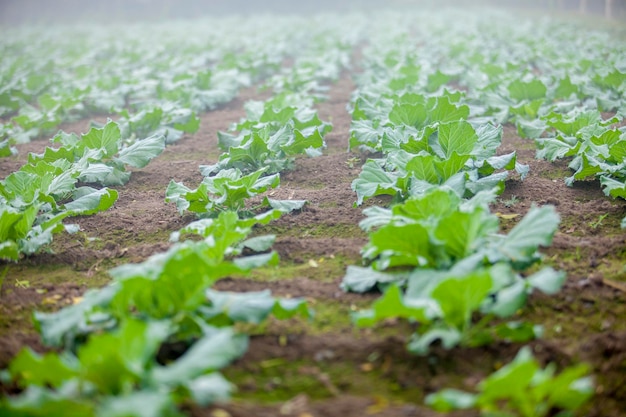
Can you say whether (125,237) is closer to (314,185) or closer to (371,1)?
(314,185)

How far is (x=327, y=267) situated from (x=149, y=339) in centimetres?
139

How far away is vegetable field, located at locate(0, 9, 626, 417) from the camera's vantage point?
1806 millimetres

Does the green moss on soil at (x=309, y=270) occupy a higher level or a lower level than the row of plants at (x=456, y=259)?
lower

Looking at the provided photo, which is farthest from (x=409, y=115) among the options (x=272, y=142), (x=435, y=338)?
(x=435, y=338)

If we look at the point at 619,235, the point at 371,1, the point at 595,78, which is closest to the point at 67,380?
the point at 619,235

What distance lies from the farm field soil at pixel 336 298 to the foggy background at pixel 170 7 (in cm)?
2979

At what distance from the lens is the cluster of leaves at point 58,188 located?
307 centimetres

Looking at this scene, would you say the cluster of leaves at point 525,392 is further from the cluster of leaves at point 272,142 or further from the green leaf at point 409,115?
the green leaf at point 409,115

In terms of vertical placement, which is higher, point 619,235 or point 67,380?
point 67,380

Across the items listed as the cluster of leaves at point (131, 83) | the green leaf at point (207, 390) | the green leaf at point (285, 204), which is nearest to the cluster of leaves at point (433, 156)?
the green leaf at point (285, 204)

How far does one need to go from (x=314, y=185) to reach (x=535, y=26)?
14.8 meters

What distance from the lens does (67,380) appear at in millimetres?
1764

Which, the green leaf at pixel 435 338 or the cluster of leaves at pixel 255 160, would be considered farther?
the cluster of leaves at pixel 255 160

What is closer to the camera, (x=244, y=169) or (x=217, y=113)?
(x=244, y=169)
